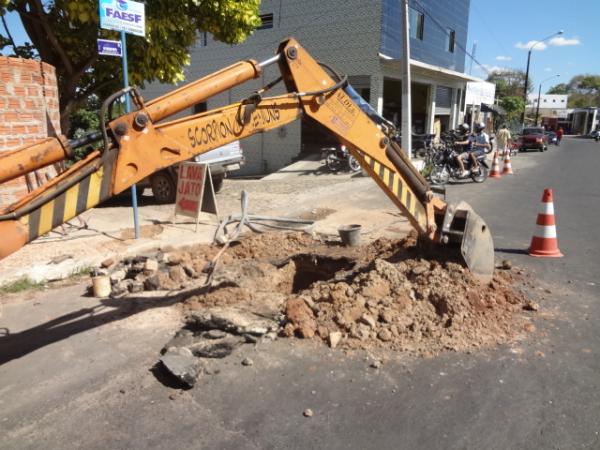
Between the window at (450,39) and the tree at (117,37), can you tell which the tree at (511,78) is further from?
the tree at (117,37)

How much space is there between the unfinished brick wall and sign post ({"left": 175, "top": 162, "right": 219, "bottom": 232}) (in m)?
2.25

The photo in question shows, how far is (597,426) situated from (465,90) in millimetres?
28916

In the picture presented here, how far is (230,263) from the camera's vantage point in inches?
249

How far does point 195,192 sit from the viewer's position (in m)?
8.34

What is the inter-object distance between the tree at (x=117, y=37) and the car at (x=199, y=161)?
7.21 ft

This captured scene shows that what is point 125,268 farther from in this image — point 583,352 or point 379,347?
point 583,352

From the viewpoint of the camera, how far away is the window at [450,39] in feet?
82.3

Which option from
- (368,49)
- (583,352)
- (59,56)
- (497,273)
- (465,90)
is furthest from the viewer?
(465,90)

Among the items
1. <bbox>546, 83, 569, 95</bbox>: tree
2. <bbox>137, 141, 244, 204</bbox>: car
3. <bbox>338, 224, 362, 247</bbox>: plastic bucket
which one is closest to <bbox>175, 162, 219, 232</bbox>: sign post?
<bbox>137, 141, 244, 204</bbox>: car

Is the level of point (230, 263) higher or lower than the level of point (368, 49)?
lower

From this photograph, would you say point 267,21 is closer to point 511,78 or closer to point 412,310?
point 412,310

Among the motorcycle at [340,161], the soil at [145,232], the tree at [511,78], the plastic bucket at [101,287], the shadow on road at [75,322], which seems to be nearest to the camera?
the shadow on road at [75,322]

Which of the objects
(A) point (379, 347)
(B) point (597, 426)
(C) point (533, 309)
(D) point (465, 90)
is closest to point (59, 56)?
(A) point (379, 347)

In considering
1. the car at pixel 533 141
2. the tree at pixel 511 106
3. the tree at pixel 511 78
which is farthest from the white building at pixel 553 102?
the car at pixel 533 141
